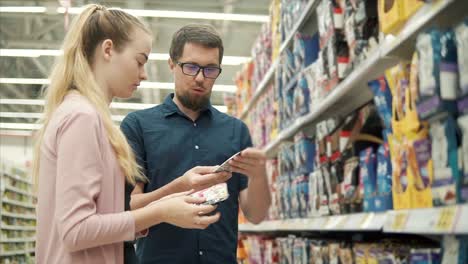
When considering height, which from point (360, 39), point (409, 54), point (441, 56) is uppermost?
point (360, 39)

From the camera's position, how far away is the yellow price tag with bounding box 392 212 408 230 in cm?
159

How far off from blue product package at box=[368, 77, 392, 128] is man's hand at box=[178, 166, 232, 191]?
527mm

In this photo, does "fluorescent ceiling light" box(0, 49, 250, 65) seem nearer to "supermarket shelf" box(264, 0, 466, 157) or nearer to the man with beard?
"supermarket shelf" box(264, 0, 466, 157)

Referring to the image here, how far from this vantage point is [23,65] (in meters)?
11.7

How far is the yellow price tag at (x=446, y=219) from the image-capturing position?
1.31 meters

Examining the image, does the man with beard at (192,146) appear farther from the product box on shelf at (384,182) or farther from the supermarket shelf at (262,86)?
the supermarket shelf at (262,86)

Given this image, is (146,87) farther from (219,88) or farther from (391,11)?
(391,11)

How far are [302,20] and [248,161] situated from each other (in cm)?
145

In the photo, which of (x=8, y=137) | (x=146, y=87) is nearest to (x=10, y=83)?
(x=146, y=87)

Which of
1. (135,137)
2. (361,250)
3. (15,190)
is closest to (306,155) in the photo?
(361,250)

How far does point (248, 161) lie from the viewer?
189 centimetres

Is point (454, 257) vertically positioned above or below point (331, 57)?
below

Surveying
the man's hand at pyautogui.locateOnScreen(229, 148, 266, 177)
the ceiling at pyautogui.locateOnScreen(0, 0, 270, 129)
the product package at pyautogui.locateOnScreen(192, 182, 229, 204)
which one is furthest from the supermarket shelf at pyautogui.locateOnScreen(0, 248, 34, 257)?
the product package at pyautogui.locateOnScreen(192, 182, 229, 204)

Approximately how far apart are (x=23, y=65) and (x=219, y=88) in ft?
12.8
